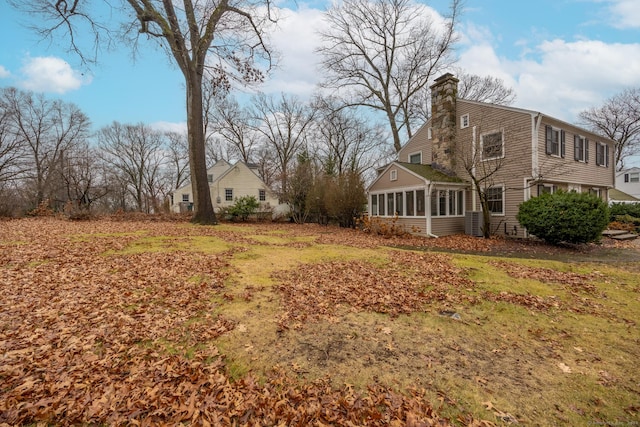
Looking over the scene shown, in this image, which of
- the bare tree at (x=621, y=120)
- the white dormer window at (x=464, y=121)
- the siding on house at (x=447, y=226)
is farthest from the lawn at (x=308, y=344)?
the bare tree at (x=621, y=120)

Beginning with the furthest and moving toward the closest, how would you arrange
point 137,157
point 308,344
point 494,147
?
point 137,157 < point 494,147 < point 308,344

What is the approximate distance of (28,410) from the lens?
2.15 meters

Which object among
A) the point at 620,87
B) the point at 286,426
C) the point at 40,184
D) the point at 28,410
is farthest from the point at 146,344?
the point at 620,87

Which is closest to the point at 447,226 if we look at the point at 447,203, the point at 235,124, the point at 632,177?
the point at 447,203

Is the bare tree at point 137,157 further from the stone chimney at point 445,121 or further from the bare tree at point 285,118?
the stone chimney at point 445,121

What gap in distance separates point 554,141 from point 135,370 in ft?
56.9

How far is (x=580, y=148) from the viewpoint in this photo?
14.5 m

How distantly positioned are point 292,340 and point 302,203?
1718cm

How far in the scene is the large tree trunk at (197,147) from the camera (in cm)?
1412

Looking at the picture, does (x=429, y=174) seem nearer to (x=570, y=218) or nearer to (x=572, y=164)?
(x=570, y=218)

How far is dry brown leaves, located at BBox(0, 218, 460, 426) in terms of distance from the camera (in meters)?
2.21

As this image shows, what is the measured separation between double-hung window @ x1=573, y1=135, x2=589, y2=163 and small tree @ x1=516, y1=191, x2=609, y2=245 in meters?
5.44

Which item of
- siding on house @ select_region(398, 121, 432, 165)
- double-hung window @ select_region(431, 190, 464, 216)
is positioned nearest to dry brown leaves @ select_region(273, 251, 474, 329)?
double-hung window @ select_region(431, 190, 464, 216)

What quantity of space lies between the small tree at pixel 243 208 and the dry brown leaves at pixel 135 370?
1594cm
